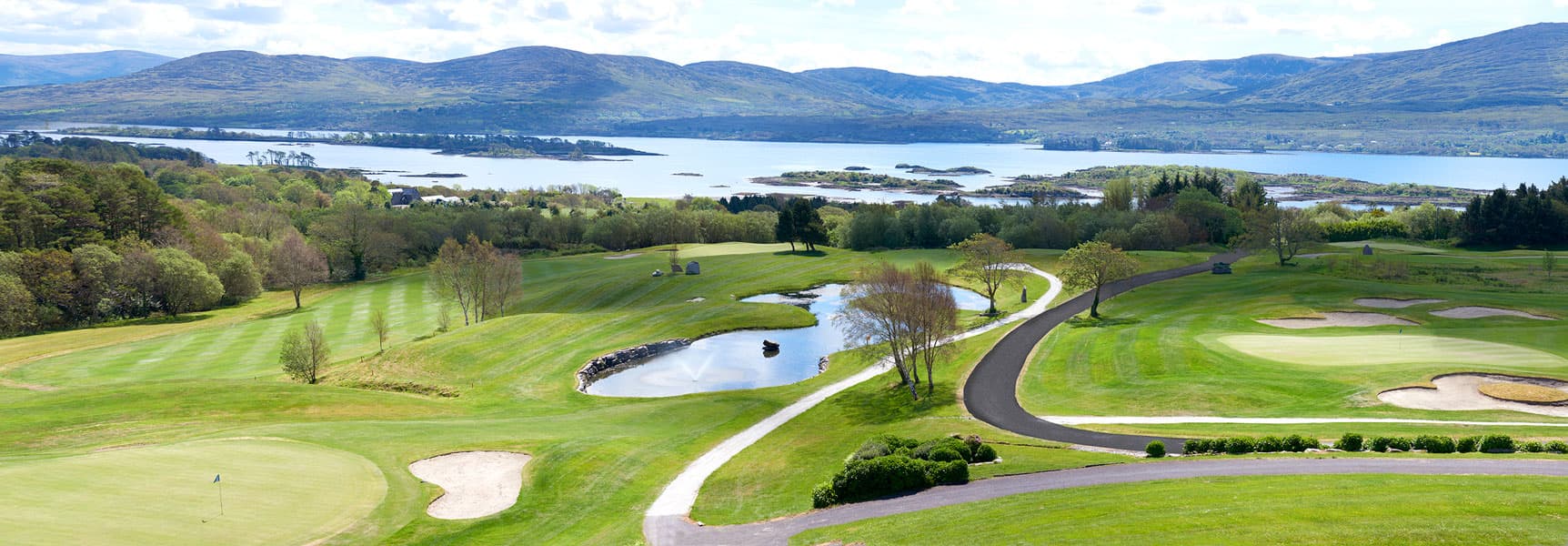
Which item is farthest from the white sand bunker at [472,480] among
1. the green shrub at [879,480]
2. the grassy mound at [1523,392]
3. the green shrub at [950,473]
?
the grassy mound at [1523,392]

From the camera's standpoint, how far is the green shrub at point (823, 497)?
29.4 metres

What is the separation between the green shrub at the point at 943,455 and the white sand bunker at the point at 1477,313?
45.1 m

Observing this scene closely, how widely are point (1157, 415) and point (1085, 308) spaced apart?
3555 cm

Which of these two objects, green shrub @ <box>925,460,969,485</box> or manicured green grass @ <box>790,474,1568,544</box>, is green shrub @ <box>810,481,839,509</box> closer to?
manicured green grass @ <box>790,474,1568,544</box>

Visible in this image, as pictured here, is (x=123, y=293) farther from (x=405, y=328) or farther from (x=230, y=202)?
(x=230, y=202)

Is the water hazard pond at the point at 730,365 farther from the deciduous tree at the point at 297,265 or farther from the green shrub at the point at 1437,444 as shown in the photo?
the deciduous tree at the point at 297,265

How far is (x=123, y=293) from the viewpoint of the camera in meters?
84.0

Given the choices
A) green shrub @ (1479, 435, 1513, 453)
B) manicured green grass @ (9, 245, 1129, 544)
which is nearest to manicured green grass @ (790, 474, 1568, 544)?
green shrub @ (1479, 435, 1513, 453)

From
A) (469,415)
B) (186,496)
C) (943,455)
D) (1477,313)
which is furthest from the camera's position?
(1477,313)

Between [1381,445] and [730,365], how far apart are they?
142 ft

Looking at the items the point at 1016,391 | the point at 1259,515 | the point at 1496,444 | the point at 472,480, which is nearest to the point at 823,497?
the point at 1259,515

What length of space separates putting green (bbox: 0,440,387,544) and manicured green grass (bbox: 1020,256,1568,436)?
93.8 ft

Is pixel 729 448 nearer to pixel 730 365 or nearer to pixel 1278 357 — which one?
pixel 730 365

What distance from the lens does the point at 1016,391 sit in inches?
1810
